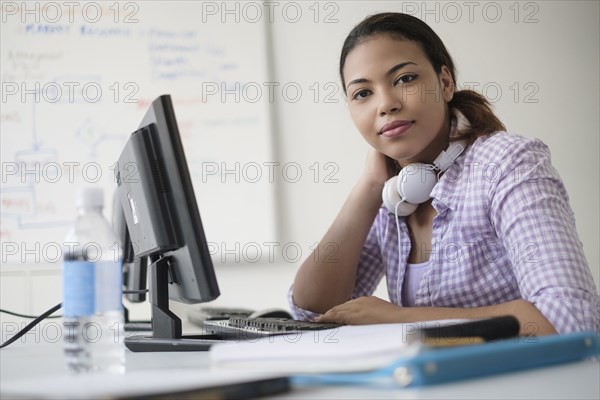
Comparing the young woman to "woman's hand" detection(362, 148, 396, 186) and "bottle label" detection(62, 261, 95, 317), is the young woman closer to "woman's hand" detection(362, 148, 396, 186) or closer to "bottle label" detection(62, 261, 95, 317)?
"woman's hand" detection(362, 148, 396, 186)

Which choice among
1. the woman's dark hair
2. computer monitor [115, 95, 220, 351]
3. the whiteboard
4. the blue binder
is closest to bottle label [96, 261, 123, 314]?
computer monitor [115, 95, 220, 351]

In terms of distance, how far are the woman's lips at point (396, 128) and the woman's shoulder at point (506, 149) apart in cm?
17

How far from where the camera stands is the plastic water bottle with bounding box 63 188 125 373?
34.1 inches

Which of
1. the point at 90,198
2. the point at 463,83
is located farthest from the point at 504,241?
the point at 463,83

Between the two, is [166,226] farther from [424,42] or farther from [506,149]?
[424,42]

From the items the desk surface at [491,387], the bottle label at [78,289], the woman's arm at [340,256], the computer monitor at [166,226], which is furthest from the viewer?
the woman's arm at [340,256]

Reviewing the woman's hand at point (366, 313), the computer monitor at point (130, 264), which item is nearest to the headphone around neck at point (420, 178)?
the woman's hand at point (366, 313)

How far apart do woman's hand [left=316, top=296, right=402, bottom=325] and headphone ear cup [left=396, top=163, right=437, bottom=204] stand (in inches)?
14.4

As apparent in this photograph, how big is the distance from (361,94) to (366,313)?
61 cm

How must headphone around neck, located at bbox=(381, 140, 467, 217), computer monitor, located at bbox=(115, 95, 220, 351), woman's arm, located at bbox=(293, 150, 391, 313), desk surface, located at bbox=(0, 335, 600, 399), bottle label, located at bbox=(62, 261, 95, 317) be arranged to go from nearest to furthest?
desk surface, located at bbox=(0, 335, 600, 399) < bottle label, located at bbox=(62, 261, 95, 317) < computer monitor, located at bbox=(115, 95, 220, 351) < headphone around neck, located at bbox=(381, 140, 467, 217) < woman's arm, located at bbox=(293, 150, 391, 313)

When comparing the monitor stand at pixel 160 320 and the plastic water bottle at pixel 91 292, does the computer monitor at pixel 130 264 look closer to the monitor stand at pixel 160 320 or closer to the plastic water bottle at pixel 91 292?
the monitor stand at pixel 160 320

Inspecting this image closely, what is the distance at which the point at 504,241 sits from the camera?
132 centimetres

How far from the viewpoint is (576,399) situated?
62 centimetres

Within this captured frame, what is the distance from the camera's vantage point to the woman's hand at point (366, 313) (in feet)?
3.97
